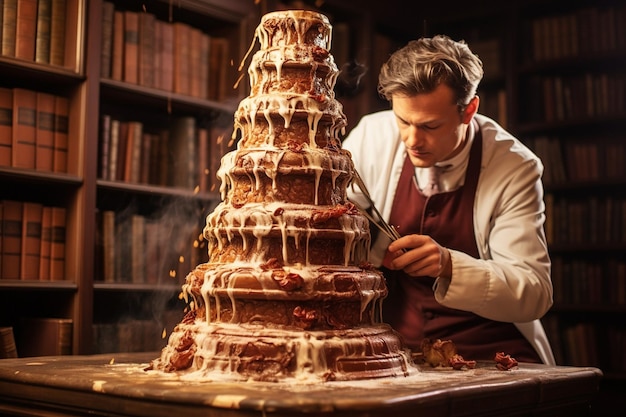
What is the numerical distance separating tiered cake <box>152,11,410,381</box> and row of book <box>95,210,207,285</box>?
1438 millimetres

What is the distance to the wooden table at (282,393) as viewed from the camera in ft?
6.00

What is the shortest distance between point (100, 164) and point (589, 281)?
3025 millimetres

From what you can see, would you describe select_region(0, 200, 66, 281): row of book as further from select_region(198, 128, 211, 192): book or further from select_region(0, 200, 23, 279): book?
select_region(198, 128, 211, 192): book

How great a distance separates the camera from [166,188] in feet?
13.6

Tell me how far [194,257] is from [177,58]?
1018 millimetres

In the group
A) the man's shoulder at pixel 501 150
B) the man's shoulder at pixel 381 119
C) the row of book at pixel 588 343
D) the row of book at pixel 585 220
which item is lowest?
the row of book at pixel 588 343

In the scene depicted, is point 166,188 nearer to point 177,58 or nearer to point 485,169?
point 177,58

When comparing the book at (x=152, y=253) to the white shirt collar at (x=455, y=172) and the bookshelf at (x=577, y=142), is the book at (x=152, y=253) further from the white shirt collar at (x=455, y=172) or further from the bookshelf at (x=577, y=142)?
the bookshelf at (x=577, y=142)

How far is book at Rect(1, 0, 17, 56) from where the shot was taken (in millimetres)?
3512

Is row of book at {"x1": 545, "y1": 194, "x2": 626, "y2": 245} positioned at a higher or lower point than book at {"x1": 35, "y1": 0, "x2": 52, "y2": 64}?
lower

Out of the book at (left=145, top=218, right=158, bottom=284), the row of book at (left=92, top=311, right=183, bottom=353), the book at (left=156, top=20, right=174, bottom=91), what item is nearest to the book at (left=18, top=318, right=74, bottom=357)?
the row of book at (left=92, top=311, right=183, bottom=353)

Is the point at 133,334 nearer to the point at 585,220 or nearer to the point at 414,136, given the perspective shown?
the point at 414,136

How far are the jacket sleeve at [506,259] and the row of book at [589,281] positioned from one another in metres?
2.04

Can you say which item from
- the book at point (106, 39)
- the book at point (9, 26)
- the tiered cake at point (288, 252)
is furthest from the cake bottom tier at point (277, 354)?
the book at point (106, 39)
